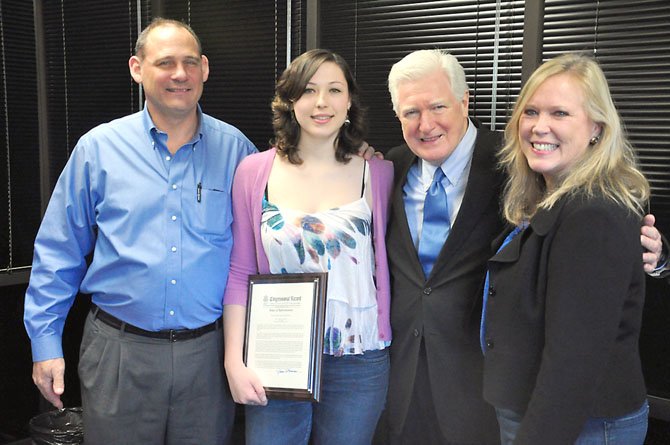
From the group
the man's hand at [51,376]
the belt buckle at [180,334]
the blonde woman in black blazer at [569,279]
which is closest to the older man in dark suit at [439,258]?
the blonde woman in black blazer at [569,279]

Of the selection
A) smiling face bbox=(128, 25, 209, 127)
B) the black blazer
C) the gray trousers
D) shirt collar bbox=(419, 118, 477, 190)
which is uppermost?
smiling face bbox=(128, 25, 209, 127)

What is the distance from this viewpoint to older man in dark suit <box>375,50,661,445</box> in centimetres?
197

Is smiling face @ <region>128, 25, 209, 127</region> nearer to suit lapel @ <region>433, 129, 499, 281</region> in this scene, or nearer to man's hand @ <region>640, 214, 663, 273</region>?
suit lapel @ <region>433, 129, 499, 281</region>

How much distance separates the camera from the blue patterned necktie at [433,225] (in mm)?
2014

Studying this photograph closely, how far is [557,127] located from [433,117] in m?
0.52

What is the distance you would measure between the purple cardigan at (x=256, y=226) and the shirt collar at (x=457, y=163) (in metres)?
0.15

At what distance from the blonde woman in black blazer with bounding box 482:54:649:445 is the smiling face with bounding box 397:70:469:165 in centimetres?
31

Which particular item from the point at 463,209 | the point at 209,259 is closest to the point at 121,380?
the point at 209,259

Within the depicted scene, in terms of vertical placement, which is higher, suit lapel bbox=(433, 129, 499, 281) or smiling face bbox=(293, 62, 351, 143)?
smiling face bbox=(293, 62, 351, 143)

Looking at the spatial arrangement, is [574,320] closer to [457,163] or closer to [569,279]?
[569,279]

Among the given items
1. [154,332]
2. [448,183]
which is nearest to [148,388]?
[154,332]

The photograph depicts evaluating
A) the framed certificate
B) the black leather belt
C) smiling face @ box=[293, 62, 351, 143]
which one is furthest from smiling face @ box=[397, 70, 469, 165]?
the black leather belt

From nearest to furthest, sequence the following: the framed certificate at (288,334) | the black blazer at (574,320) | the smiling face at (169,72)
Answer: the black blazer at (574,320) → the framed certificate at (288,334) → the smiling face at (169,72)

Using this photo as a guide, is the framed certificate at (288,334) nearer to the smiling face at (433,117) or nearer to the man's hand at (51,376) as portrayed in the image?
the smiling face at (433,117)
